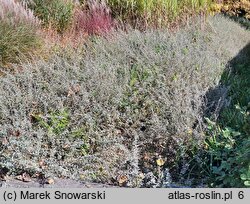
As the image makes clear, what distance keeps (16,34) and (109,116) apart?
6.41 feet

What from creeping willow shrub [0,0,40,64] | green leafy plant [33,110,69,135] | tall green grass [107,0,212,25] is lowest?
green leafy plant [33,110,69,135]

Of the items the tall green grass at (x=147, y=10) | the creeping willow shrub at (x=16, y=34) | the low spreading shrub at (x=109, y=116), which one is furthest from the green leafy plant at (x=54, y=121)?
the tall green grass at (x=147, y=10)

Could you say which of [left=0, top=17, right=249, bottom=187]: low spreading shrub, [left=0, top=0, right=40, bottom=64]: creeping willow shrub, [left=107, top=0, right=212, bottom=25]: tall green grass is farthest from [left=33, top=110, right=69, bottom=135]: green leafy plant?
[left=107, top=0, right=212, bottom=25]: tall green grass

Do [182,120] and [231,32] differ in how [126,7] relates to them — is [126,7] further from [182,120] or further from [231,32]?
[182,120]

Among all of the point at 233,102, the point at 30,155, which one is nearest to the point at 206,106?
the point at 233,102

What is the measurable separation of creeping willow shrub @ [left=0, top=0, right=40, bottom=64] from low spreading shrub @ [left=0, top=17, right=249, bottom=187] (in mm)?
377

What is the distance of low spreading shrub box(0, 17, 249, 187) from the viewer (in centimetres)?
360

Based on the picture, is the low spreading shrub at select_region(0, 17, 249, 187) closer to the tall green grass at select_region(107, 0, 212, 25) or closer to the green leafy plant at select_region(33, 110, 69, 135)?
the green leafy plant at select_region(33, 110, 69, 135)

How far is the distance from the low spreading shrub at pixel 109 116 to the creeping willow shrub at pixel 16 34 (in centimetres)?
38

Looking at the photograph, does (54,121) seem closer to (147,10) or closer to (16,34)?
(16,34)

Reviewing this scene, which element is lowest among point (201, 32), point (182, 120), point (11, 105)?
point (11, 105)

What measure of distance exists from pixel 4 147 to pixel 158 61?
87.0 inches

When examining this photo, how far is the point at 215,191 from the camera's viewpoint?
3100 millimetres

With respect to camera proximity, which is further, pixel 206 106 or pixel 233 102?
pixel 233 102
